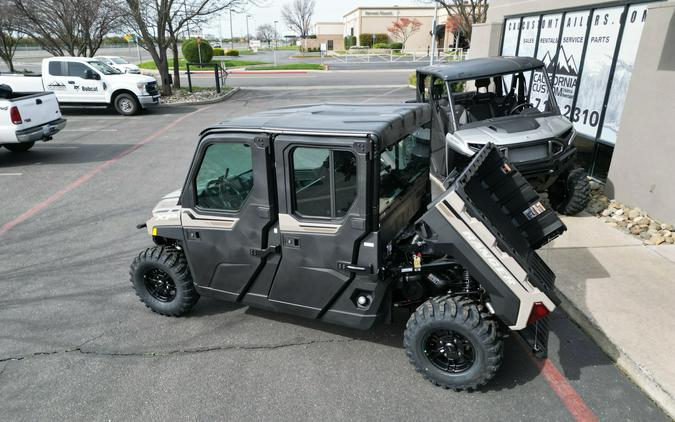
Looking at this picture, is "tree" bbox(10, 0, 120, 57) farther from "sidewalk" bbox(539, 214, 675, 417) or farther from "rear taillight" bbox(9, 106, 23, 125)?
"sidewalk" bbox(539, 214, 675, 417)

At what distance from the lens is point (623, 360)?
3684 mm

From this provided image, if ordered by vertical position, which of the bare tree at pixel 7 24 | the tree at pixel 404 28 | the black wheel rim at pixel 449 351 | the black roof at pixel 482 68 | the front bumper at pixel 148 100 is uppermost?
the tree at pixel 404 28

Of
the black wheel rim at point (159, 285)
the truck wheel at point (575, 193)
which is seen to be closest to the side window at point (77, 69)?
the black wheel rim at point (159, 285)

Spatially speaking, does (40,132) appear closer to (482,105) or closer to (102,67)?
(102,67)

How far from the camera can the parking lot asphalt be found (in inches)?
131

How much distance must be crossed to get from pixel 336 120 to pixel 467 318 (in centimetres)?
181

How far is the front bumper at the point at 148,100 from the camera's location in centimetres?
1730

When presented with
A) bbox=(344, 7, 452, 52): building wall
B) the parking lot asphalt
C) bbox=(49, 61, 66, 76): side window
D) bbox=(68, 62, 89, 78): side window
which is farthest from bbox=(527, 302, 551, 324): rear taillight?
bbox=(344, 7, 452, 52): building wall

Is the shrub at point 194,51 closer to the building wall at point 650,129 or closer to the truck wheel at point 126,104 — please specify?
the truck wheel at point 126,104

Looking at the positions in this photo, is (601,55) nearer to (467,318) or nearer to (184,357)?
(467,318)

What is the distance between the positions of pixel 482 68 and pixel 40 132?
9.80m

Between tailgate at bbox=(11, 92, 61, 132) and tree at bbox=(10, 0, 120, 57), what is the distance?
11.1m

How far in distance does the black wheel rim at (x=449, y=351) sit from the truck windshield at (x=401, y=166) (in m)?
1.08

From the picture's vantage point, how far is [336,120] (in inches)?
140
